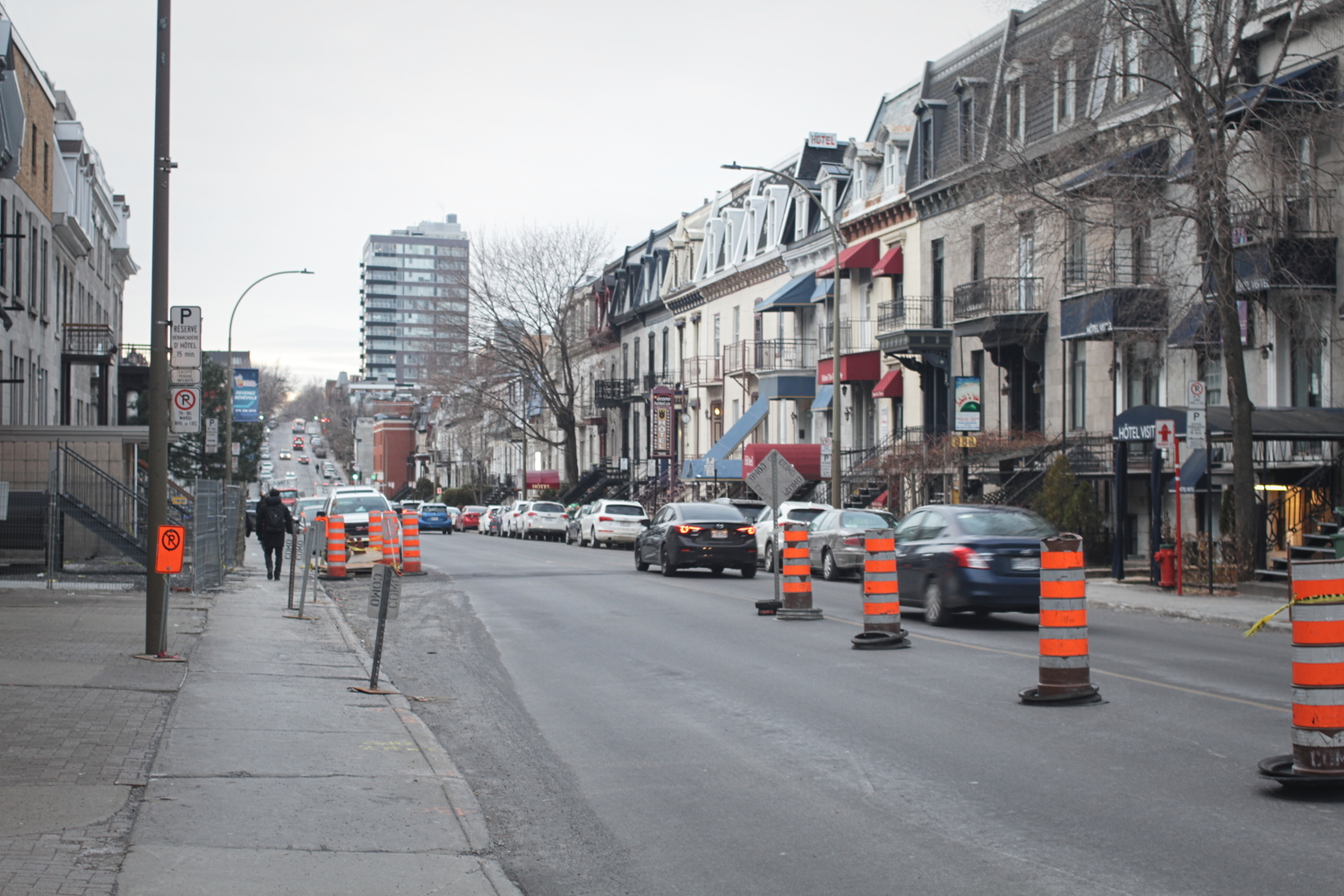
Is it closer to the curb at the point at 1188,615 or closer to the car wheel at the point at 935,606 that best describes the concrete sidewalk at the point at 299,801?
the car wheel at the point at 935,606

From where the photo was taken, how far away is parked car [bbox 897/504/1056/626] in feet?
55.5

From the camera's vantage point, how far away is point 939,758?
8.91 m

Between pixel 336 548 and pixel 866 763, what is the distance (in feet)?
68.9

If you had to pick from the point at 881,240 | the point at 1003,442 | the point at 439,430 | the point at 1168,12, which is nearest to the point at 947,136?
the point at 881,240

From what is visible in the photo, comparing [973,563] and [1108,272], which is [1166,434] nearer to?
[973,563]

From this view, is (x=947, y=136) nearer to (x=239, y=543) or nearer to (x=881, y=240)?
(x=881, y=240)

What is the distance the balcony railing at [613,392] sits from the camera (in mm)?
65125

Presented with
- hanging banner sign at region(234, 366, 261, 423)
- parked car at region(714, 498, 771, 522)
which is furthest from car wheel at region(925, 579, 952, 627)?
hanging banner sign at region(234, 366, 261, 423)

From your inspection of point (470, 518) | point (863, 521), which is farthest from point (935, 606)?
point (470, 518)

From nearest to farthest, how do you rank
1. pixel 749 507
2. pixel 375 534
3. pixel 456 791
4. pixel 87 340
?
pixel 456 791, pixel 375 534, pixel 749 507, pixel 87 340

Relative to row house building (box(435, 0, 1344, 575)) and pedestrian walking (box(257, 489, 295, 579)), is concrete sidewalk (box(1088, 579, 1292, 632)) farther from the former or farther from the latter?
pedestrian walking (box(257, 489, 295, 579))

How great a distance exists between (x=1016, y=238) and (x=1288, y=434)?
23.7 ft

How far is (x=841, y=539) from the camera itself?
27.2 meters

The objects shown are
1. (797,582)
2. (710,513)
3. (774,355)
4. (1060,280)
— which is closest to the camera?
(797,582)
